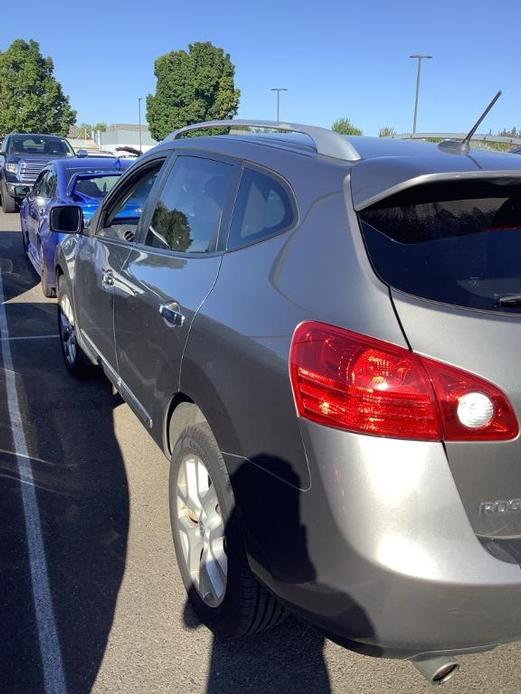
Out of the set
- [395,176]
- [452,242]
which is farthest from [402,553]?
[395,176]

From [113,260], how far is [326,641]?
2304 millimetres

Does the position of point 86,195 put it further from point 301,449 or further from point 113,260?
point 301,449

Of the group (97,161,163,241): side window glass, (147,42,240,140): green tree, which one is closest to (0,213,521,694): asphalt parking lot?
(97,161,163,241): side window glass

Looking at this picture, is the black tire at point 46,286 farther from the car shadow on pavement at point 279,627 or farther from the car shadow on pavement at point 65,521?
the car shadow on pavement at point 279,627

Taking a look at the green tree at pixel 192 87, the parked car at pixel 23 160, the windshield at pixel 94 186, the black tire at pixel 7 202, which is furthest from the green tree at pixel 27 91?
the windshield at pixel 94 186

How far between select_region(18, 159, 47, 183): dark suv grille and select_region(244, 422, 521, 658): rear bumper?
15965 mm

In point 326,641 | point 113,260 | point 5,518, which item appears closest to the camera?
point 326,641

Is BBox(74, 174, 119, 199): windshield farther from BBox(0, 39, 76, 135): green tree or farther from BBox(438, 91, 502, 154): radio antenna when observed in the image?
BBox(0, 39, 76, 135): green tree

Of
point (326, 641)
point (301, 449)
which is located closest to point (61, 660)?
point (326, 641)

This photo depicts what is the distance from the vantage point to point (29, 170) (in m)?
15.9

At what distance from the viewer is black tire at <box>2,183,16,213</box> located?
17023 mm

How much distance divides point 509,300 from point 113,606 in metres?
2.00

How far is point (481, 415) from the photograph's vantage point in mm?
1646

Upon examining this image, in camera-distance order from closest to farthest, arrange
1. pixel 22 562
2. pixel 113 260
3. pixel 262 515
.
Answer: pixel 262 515 → pixel 22 562 → pixel 113 260
